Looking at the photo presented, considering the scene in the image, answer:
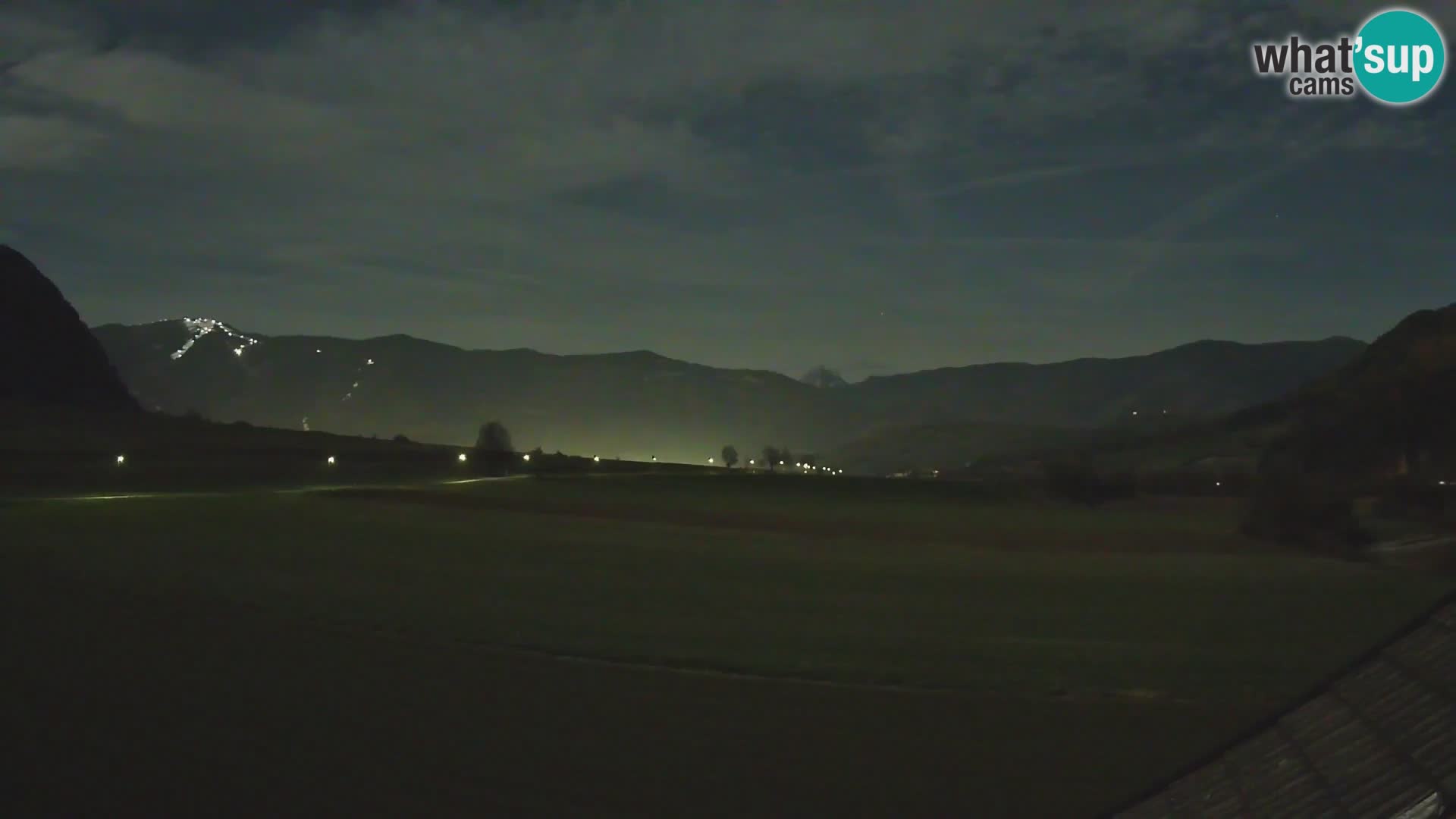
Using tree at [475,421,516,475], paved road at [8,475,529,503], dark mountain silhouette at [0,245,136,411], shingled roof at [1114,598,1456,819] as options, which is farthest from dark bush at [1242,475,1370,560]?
dark mountain silhouette at [0,245,136,411]

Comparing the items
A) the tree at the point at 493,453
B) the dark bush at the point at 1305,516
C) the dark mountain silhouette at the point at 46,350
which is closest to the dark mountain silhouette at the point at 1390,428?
the dark bush at the point at 1305,516

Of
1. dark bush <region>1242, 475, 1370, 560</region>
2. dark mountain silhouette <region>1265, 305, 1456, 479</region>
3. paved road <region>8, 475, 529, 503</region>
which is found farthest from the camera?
dark mountain silhouette <region>1265, 305, 1456, 479</region>

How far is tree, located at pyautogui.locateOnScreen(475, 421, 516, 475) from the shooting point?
8194 centimetres

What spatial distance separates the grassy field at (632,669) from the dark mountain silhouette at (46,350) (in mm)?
93285

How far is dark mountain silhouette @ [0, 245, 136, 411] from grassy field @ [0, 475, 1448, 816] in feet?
306

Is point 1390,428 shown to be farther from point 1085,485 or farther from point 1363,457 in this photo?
point 1085,485

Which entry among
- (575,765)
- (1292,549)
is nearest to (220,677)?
(575,765)

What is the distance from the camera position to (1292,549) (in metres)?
36.2

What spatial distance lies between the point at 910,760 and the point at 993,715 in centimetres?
217

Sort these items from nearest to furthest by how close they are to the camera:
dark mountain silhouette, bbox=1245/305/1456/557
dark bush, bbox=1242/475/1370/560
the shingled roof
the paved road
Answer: the shingled roof → dark bush, bbox=1242/475/1370/560 → dark mountain silhouette, bbox=1245/305/1456/557 → the paved road

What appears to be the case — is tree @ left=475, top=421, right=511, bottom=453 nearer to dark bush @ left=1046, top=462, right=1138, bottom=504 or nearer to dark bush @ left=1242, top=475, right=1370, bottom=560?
dark bush @ left=1046, top=462, right=1138, bottom=504

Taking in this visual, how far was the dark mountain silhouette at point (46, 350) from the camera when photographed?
113312mm

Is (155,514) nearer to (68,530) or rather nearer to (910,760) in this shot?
(68,530)

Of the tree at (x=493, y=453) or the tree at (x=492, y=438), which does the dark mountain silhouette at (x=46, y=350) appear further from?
the tree at (x=493, y=453)
